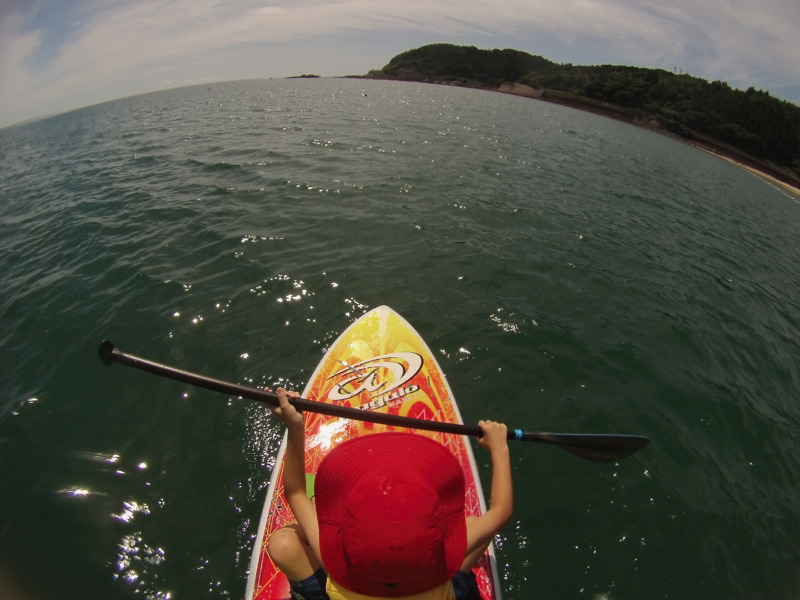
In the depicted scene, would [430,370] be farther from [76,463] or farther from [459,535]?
[76,463]

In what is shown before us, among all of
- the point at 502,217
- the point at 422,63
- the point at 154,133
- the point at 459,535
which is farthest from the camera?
the point at 422,63

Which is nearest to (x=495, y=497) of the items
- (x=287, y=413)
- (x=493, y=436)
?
(x=493, y=436)

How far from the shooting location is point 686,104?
2355 inches

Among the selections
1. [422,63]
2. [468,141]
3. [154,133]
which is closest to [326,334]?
[468,141]

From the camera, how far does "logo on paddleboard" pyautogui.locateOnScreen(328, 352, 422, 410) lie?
4.85m

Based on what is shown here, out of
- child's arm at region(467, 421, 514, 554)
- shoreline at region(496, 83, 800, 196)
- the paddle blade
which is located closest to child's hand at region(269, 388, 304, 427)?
child's arm at region(467, 421, 514, 554)

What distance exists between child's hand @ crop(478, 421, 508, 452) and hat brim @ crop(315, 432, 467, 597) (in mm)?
957

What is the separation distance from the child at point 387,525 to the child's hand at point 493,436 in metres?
0.58

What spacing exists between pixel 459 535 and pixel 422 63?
15340 cm

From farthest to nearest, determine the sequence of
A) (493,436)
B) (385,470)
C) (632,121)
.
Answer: (632,121)
(493,436)
(385,470)

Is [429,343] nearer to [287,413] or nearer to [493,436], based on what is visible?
[493,436]

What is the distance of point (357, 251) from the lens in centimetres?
866

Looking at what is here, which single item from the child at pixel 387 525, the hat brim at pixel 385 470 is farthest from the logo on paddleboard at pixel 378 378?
the hat brim at pixel 385 470

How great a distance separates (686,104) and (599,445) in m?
78.4
